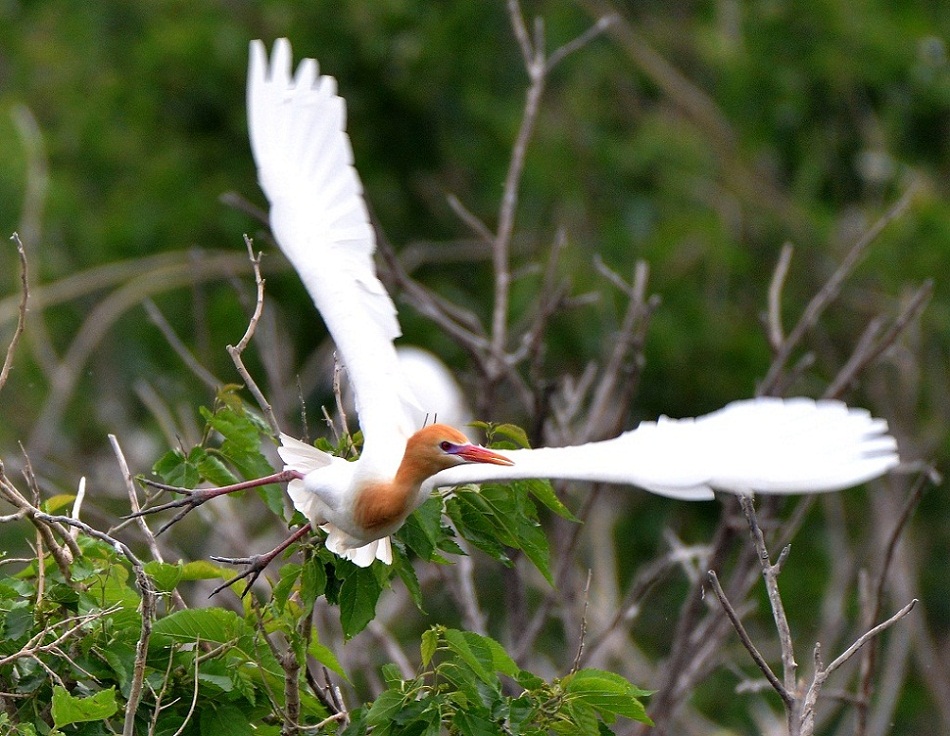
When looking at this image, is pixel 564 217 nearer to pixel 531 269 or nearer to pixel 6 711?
pixel 531 269

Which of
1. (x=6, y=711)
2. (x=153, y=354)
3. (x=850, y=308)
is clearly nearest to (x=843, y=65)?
(x=850, y=308)

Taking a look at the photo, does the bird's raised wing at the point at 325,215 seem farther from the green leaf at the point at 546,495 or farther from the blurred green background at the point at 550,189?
the blurred green background at the point at 550,189

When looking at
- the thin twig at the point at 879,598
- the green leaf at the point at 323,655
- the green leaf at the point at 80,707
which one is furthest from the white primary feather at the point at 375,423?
the thin twig at the point at 879,598

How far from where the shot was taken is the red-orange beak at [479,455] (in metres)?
2.46

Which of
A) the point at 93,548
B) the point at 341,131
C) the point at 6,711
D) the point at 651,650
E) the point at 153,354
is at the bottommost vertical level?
the point at 651,650

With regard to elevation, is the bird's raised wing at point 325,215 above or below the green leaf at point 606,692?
above

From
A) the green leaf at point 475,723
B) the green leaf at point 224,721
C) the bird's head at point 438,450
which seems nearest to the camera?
the green leaf at point 475,723

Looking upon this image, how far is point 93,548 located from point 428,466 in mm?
608

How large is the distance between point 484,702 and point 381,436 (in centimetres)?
60

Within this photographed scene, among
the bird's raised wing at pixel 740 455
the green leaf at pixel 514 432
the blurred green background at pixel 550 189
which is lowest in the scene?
the blurred green background at pixel 550 189

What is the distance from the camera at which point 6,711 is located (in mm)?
2432

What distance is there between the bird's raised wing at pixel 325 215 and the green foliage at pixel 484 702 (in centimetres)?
61

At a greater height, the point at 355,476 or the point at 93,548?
the point at 355,476

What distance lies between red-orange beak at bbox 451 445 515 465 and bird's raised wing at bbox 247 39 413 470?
0.33m
